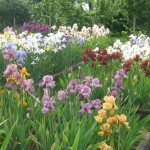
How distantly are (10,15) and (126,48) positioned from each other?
15952 mm

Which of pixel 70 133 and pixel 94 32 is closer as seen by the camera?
pixel 70 133

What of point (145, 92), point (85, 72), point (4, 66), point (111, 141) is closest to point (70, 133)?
point (111, 141)

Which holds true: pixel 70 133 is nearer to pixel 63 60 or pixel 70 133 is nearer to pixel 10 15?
pixel 63 60

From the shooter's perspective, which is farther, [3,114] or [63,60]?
[63,60]

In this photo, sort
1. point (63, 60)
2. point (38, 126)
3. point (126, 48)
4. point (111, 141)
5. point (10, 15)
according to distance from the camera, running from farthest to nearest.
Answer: point (10, 15)
point (63, 60)
point (126, 48)
point (38, 126)
point (111, 141)

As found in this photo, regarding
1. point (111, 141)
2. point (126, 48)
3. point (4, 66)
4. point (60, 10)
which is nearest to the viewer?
point (111, 141)

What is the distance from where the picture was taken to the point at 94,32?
12.6 m

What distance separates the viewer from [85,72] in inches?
198

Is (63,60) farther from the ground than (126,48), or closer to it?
closer to it

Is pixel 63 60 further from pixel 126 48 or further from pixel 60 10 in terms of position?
pixel 60 10

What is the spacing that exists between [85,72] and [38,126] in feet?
7.25

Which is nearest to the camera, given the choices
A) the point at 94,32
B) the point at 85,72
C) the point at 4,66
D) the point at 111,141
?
the point at 111,141

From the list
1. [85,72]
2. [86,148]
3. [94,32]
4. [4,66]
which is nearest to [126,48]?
[85,72]

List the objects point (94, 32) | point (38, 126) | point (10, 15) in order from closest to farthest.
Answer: point (38, 126), point (94, 32), point (10, 15)
